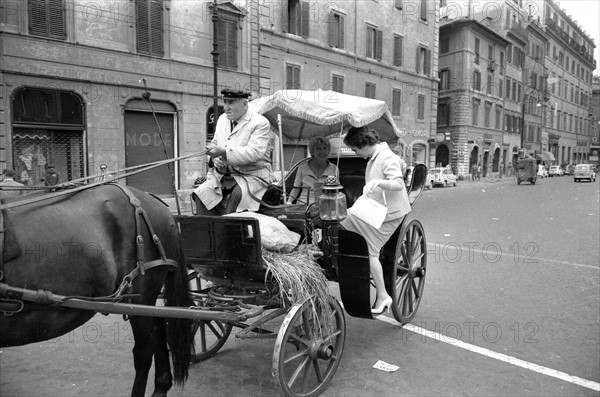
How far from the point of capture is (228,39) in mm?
18734

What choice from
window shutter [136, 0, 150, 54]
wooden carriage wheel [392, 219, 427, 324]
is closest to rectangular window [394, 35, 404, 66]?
window shutter [136, 0, 150, 54]

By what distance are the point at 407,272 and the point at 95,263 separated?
132 inches

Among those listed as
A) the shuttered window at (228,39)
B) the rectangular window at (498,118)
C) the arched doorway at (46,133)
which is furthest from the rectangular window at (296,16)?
the rectangular window at (498,118)

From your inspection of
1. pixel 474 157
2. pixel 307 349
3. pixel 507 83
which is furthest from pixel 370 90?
pixel 507 83

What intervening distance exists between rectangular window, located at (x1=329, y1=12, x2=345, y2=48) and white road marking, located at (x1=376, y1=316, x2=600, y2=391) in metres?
21.0

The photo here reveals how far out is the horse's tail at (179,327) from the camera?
323cm

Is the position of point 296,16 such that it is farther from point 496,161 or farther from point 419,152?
point 496,161

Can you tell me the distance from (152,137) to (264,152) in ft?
44.9

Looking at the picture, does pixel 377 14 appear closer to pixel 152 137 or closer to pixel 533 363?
pixel 152 137

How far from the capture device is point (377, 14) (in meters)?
26.7

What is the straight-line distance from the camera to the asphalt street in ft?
11.7

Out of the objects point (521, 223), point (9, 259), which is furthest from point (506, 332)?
point (521, 223)

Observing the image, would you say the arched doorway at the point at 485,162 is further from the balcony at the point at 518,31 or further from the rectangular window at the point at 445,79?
the balcony at the point at 518,31

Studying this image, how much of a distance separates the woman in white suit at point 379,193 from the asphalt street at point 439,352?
0.62 metres
